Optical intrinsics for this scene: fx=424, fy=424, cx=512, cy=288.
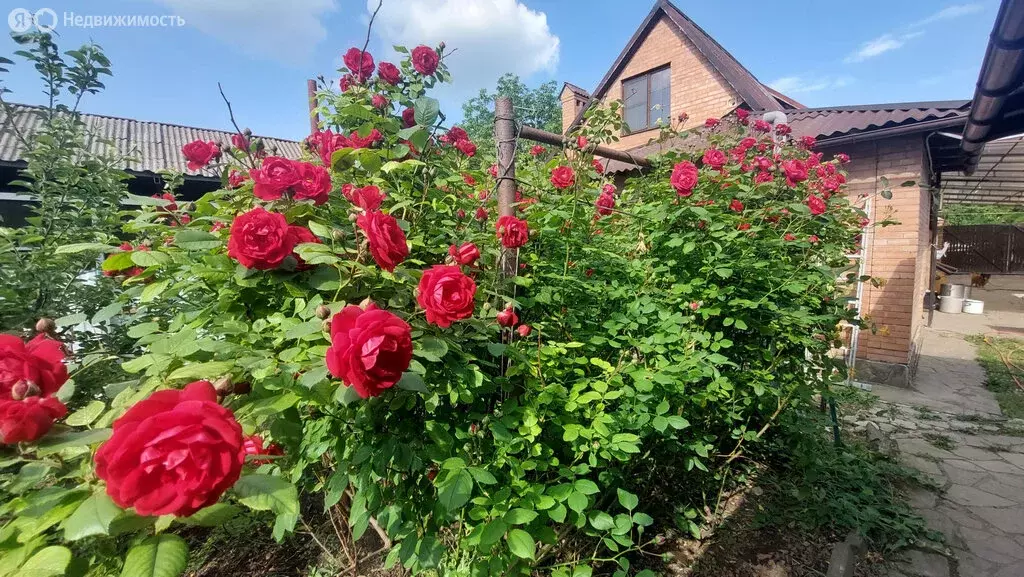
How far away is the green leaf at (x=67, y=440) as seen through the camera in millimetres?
551

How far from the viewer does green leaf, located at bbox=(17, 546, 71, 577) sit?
0.51m

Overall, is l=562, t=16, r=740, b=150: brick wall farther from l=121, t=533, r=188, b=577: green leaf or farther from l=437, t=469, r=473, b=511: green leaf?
l=121, t=533, r=188, b=577: green leaf

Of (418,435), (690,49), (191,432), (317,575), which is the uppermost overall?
(690,49)

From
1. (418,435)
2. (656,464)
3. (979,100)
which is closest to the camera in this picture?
(418,435)

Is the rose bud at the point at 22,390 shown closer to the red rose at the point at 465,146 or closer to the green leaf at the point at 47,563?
the green leaf at the point at 47,563

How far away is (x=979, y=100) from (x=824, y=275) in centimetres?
127

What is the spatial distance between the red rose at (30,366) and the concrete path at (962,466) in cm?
298

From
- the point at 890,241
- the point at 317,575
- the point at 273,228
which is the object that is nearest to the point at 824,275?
the point at 273,228

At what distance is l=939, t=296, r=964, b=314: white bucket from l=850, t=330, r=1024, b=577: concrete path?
7.58 m

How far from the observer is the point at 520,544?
0.99 metres

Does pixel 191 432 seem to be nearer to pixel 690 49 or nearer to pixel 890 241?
pixel 890 241

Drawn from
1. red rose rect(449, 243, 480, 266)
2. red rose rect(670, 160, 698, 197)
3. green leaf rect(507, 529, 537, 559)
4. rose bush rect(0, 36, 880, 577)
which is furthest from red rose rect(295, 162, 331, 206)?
red rose rect(670, 160, 698, 197)

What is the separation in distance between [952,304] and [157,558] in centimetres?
1573

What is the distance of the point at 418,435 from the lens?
1.14 metres
